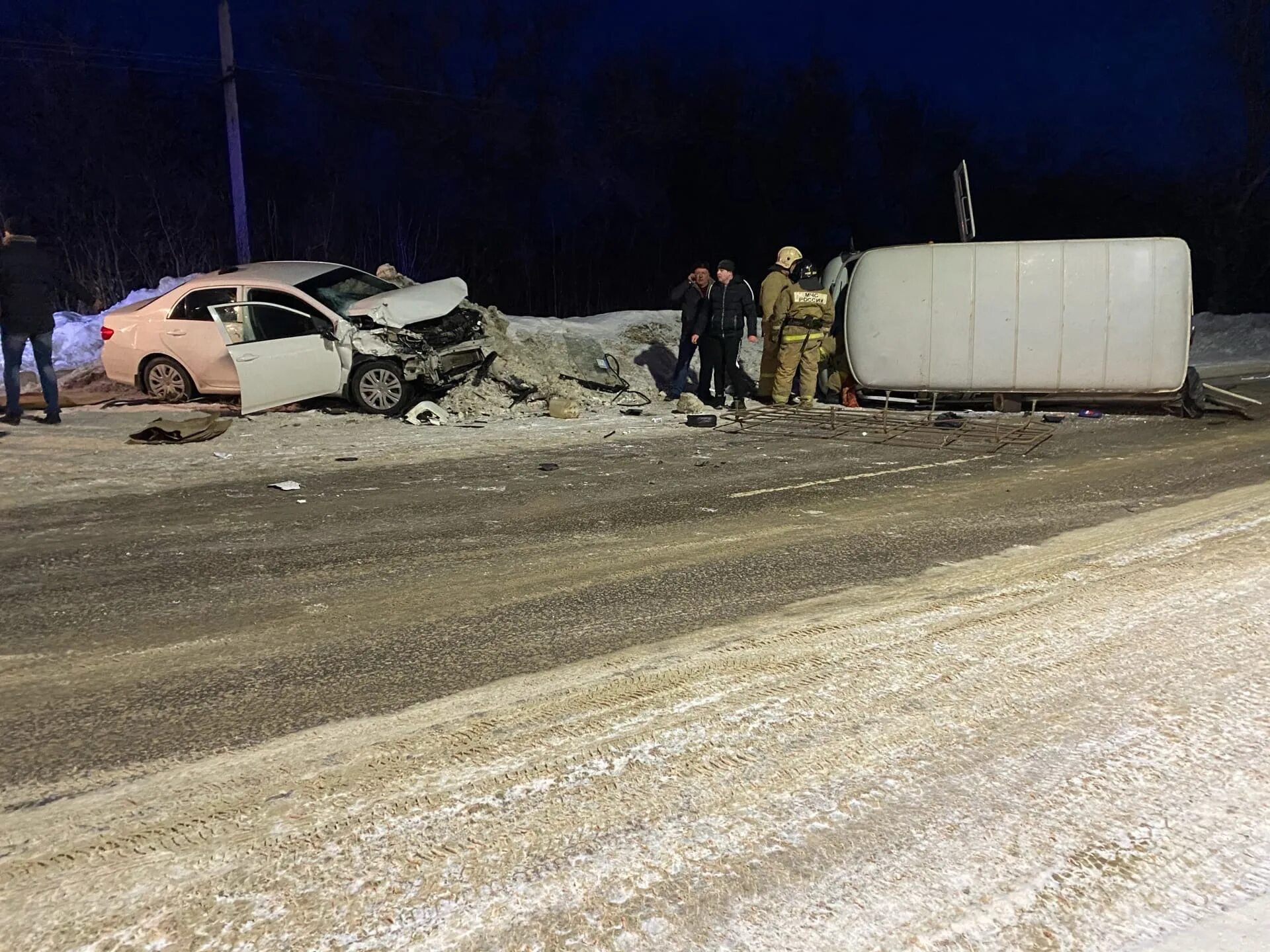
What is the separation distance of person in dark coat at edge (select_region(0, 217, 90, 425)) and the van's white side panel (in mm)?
8926

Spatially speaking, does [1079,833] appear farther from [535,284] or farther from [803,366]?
[535,284]

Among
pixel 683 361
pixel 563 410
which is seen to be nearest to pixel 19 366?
pixel 563 410

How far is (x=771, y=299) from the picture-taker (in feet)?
36.5

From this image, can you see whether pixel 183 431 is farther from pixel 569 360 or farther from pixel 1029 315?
pixel 1029 315

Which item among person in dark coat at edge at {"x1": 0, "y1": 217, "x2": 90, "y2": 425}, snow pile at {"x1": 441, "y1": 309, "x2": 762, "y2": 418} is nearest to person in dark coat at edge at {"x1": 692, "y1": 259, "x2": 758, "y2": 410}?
snow pile at {"x1": 441, "y1": 309, "x2": 762, "y2": 418}

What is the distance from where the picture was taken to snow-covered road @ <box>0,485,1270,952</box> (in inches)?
83.2

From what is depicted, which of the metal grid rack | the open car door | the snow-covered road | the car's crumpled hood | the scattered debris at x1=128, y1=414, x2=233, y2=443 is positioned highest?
the car's crumpled hood

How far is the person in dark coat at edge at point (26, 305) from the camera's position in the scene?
858 centimetres

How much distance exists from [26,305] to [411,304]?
12.7 ft

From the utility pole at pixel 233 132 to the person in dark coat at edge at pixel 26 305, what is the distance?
7.65m

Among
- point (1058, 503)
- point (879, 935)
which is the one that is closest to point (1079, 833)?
point (879, 935)

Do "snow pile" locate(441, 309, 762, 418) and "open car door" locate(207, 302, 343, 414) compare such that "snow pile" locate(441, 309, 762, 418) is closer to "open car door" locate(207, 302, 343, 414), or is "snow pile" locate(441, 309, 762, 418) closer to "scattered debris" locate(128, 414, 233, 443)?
"open car door" locate(207, 302, 343, 414)

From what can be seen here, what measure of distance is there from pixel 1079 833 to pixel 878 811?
55 cm

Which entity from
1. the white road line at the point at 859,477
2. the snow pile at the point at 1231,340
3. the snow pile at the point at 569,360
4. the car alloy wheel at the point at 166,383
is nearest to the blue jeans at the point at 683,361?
the snow pile at the point at 569,360
